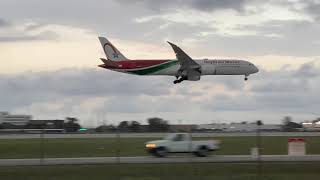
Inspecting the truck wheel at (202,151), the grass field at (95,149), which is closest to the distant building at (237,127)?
the grass field at (95,149)

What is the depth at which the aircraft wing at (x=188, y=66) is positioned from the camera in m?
68.5

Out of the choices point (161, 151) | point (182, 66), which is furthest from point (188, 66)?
point (161, 151)

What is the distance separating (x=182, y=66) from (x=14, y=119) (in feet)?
361

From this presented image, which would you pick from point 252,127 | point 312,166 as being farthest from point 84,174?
point 252,127

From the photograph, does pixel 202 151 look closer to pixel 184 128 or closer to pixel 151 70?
pixel 151 70

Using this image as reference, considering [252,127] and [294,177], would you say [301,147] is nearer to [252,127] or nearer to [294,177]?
[294,177]

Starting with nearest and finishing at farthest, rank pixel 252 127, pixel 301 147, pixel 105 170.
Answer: pixel 105 170
pixel 301 147
pixel 252 127

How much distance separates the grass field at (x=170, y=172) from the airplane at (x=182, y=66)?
122 feet

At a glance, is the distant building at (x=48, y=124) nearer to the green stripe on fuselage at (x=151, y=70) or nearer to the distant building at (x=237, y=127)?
the distant building at (x=237, y=127)

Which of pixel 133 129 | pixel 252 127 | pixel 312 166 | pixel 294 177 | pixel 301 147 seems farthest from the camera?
pixel 252 127

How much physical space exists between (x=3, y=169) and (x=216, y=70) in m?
43.1

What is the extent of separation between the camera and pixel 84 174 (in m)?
26.8

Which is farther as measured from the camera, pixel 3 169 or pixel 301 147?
pixel 301 147

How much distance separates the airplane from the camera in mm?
69750
